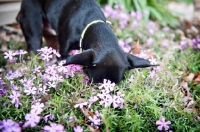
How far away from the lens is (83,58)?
207 centimetres

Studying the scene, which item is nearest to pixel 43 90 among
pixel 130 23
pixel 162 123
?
pixel 162 123

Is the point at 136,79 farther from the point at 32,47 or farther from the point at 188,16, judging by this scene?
the point at 188,16

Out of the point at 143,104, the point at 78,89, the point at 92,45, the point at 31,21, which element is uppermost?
the point at 31,21

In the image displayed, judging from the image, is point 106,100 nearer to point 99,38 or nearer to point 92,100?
point 92,100

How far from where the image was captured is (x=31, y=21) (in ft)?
10.4

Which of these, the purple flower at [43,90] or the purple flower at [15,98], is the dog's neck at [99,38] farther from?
the purple flower at [15,98]

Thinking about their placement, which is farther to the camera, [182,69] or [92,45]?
[182,69]

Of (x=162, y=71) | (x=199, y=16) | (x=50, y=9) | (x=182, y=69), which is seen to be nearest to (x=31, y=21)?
(x=50, y=9)

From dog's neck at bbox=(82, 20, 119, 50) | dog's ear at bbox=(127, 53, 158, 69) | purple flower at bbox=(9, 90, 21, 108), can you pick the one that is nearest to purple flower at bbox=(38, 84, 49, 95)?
purple flower at bbox=(9, 90, 21, 108)

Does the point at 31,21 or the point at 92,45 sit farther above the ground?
the point at 31,21

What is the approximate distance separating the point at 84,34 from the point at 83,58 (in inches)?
23.7

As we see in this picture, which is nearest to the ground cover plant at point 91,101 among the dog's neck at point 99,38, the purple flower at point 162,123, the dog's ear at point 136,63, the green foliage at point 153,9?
the purple flower at point 162,123

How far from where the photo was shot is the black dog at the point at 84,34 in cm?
220

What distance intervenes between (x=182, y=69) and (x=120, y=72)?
1.08 meters
